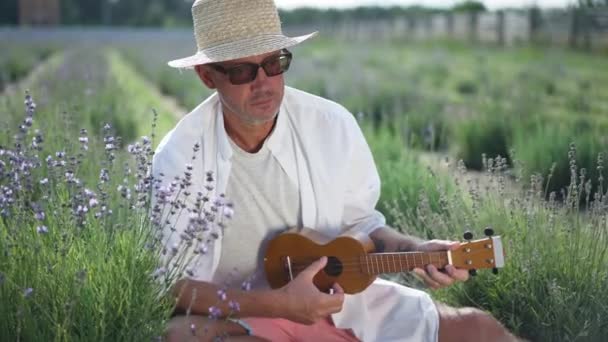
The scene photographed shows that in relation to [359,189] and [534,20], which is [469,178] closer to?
[359,189]

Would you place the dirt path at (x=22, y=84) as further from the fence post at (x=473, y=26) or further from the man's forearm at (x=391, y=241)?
the fence post at (x=473, y=26)

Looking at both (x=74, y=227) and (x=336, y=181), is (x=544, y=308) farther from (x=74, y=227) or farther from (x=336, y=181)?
(x=74, y=227)

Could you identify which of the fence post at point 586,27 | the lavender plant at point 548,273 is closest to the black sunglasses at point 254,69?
the lavender plant at point 548,273

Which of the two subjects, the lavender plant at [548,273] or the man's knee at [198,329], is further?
the lavender plant at [548,273]

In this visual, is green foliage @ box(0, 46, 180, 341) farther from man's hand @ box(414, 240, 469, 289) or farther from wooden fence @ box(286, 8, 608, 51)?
wooden fence @ box(286, 8, 608, 51)

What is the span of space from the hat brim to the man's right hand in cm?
78

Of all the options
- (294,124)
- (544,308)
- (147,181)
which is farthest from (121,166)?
(544,308)

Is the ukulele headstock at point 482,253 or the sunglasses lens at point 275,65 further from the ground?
the sunglasses lens at point 275,65

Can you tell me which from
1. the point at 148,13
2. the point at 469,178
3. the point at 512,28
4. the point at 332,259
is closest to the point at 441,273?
the point at 332,259

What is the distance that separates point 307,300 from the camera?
330cm

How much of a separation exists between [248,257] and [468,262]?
2.77 feet

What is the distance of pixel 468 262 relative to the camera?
322cm

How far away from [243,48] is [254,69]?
0.27 ft

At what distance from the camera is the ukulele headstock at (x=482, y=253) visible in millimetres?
3172
